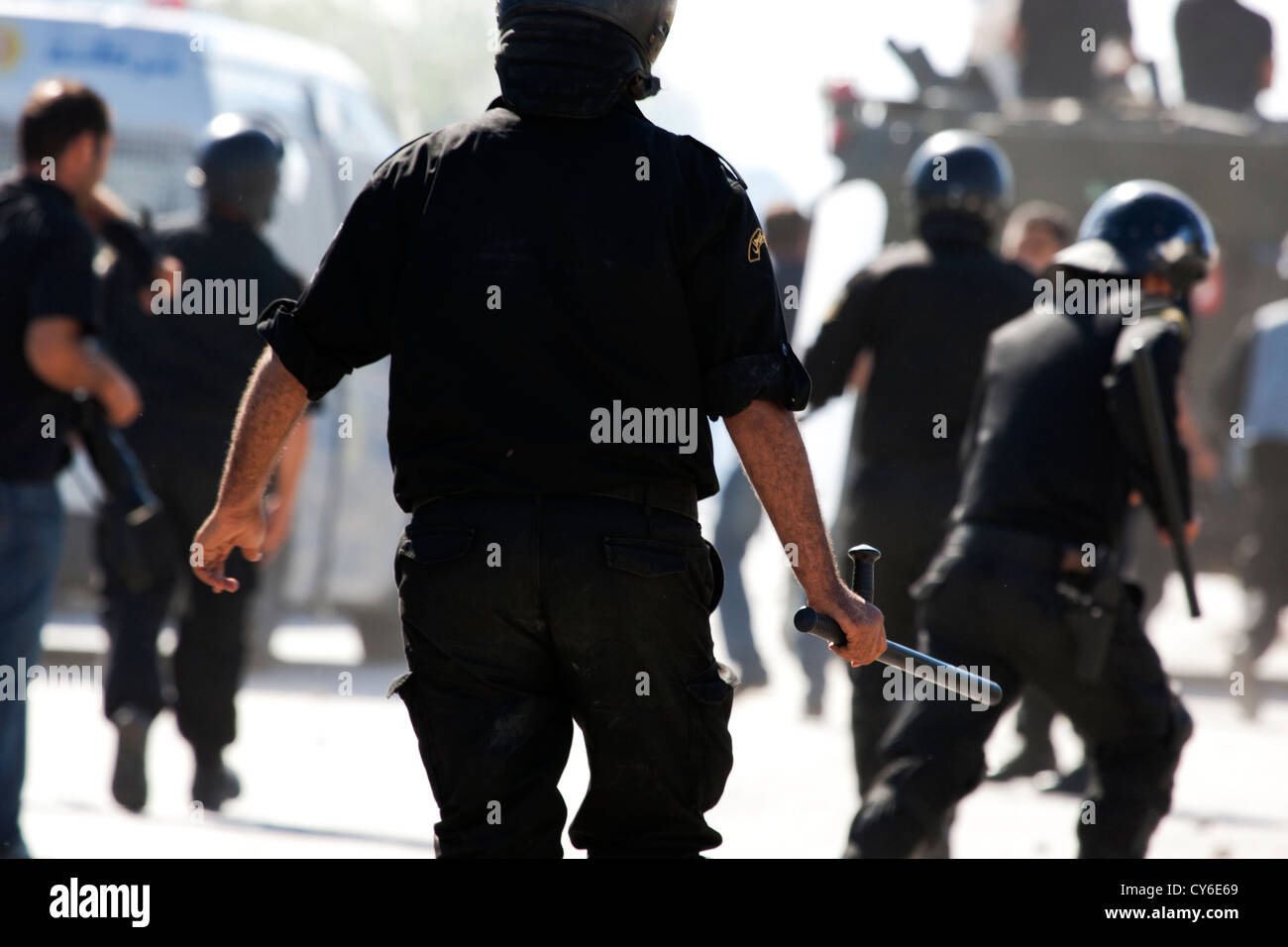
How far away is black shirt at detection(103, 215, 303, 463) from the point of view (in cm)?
649

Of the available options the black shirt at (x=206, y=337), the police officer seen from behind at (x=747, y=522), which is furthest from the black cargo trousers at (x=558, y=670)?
the police officer seen from behind at (x=747, y=522)

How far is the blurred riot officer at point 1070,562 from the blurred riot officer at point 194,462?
241 centimetres

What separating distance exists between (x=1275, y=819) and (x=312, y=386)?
4.53 m

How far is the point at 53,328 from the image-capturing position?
17.1 ft

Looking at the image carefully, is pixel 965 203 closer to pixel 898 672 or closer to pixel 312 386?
pixel 898 672

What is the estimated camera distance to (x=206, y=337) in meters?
6.52

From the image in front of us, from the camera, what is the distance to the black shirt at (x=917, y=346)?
584 cm

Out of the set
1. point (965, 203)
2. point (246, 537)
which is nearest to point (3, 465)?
point (246, 537)

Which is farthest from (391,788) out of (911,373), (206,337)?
(911,373)

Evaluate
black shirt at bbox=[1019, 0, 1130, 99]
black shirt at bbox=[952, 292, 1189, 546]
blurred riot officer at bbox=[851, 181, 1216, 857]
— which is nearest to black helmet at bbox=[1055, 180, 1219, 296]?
blurred riot officer at bbox=[851, 181, 1216, 857]

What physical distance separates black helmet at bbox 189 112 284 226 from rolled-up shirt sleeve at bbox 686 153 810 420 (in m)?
3.65

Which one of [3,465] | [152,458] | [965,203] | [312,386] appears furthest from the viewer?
[152,458]

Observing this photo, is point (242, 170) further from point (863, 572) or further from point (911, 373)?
point (863, 572)

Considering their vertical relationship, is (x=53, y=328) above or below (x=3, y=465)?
above
